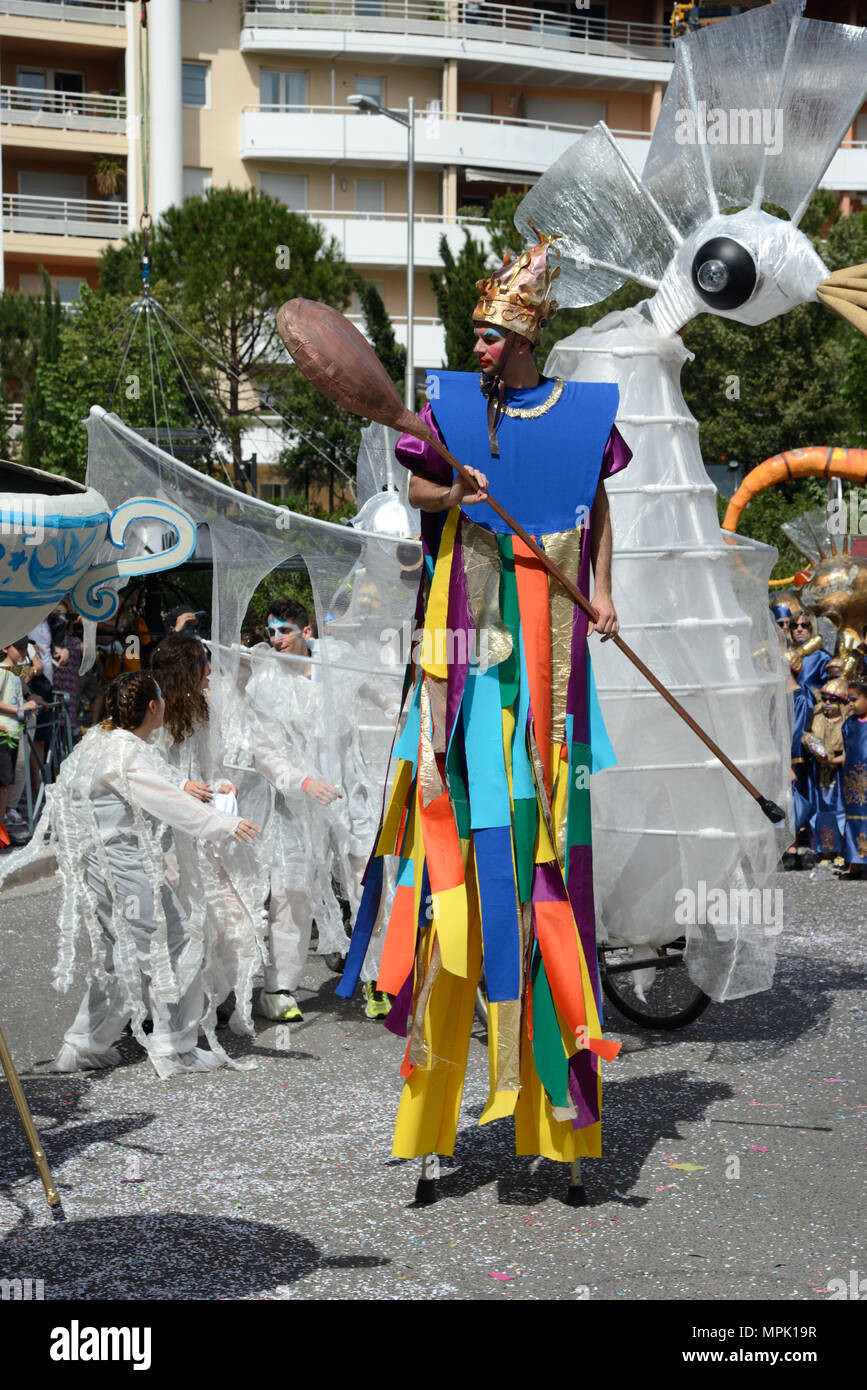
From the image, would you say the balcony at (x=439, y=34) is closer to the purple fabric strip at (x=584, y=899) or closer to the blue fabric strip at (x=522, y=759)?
the blue fabric strip at (x=522, y=759)

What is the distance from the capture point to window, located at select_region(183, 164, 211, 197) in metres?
39.2

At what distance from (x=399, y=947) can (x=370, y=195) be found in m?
38.9

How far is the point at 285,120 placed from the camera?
39500 mm

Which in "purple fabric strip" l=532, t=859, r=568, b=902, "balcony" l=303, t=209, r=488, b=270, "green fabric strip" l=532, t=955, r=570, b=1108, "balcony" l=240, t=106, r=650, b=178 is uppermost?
"balcony" l=240, t=106, r=650, b=178

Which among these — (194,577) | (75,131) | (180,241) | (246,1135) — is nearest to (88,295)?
(180,241)

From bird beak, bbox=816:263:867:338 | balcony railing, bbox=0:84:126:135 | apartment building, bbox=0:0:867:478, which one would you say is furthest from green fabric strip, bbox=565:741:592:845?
balcony railing, bbox=0:84:126:135

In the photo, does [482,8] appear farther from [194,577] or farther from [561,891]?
[561,891]

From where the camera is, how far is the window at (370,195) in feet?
133

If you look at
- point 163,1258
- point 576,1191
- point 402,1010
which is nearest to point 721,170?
point 402,1010

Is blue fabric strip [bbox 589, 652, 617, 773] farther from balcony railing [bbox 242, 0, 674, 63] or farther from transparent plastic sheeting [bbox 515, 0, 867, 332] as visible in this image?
balcony railing [bbox 242, 0, 674, 63]

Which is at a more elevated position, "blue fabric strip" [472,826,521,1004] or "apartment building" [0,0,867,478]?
"apartment building" [0,0,867,478]

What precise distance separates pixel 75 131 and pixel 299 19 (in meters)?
6.39

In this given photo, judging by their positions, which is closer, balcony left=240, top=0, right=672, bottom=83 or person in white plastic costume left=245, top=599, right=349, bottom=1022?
person in white plastic costume left=245, top=599, right=349, bottom=1022

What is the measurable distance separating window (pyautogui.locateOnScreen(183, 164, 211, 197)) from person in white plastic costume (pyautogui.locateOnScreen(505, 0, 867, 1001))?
115 feet
